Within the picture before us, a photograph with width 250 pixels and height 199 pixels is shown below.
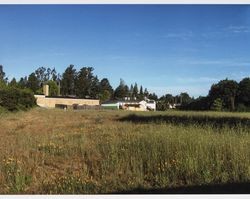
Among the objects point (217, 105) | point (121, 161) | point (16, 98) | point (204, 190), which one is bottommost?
point (204, 190)

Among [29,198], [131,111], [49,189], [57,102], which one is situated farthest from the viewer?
[131,111]

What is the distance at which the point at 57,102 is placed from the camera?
37.2 ft

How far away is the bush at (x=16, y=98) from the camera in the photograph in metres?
10.4

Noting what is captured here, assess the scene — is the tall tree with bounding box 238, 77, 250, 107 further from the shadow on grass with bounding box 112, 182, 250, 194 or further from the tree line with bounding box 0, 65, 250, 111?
the shadow on grass with bounding box 112, 182, 250, 194

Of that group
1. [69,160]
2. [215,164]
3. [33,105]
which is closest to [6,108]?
[33,105]

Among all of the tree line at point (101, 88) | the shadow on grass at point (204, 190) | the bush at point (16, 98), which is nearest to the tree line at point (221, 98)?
the tree line at point (101, 88)

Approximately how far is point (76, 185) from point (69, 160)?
180 cm

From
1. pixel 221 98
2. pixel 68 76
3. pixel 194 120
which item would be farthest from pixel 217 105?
pixel 68 76

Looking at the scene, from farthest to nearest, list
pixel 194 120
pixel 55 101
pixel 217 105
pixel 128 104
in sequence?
pixel 128 104
pixel 194 120
pixel 55 101
pixel 217 105

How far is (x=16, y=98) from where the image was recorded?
11734 millimetres

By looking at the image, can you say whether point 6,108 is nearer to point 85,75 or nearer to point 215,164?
point 85,75

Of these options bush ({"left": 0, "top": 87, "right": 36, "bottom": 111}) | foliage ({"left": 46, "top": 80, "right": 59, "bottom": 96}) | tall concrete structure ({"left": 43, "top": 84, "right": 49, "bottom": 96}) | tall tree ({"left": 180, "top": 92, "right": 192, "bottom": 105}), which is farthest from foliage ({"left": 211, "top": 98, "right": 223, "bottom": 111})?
bush ({"left": 0, "top": 87, "right": 36, "bottom": 111})

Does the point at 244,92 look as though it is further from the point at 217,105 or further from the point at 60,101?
the point at 60,101

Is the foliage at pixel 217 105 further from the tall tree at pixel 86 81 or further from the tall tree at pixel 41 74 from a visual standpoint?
the tall tree at pixel 41 74
